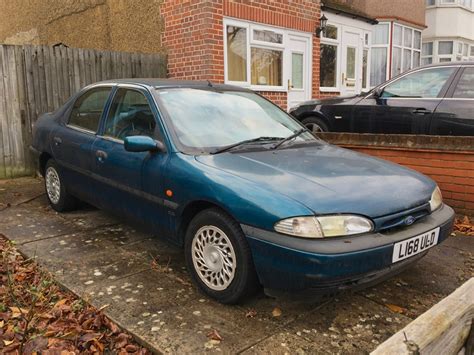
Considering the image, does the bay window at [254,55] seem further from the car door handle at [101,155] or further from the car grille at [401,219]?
the car grille at [401,219]

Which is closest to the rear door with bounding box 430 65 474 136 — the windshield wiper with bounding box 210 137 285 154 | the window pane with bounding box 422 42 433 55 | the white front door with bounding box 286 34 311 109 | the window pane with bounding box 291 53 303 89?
the windshield wiper with bounding box 210 137 285 154

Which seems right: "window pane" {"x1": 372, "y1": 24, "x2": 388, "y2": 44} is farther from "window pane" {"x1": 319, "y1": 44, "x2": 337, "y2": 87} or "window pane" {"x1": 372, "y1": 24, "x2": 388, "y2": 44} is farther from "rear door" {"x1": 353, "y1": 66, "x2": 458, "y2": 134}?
Answer: "rear door" {"x1": 353, "y1": 66, "x2": 458, "y2": 134}

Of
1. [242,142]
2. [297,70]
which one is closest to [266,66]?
[297,70]

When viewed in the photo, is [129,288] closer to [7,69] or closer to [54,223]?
[54,223]

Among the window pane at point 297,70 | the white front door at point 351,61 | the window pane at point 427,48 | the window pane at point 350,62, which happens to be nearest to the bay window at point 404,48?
the window pane at point 427,48

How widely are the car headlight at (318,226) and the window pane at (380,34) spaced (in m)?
14.1

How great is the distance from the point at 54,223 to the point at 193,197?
2457 millimetres

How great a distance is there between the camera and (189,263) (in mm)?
3291

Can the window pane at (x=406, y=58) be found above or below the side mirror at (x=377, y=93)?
above

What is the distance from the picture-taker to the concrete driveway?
8.74ft

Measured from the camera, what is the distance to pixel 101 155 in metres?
4.14

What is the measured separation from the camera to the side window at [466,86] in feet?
18.6

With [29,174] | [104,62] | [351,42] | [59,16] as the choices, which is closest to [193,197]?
[29,174]

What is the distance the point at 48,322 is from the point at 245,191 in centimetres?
157
